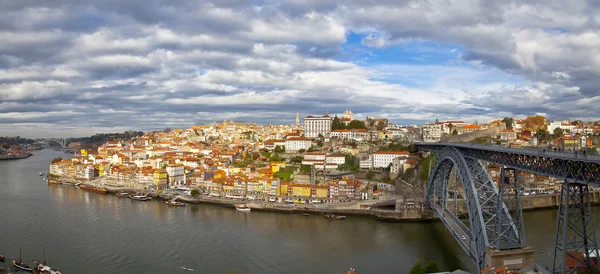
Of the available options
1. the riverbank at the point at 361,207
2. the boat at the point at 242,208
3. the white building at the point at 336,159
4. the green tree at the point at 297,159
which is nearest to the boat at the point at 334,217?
the riverbank at the point at 361,207

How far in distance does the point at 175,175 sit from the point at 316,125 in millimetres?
13172

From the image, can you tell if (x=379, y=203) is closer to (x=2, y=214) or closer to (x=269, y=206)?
(x=269, y=206)

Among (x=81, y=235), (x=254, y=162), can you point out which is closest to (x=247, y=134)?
(x=254, y=162)

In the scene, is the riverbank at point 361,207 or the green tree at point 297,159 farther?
the green tree at point 297,159

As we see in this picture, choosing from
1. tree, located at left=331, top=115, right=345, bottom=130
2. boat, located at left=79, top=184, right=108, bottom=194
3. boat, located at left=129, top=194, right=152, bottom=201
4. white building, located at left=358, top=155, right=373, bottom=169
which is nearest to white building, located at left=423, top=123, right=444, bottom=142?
tree, located at left=331, top=115, right=345, bottom=130

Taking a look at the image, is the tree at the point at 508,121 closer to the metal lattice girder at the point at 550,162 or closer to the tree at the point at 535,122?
the tree at the point at 535,122

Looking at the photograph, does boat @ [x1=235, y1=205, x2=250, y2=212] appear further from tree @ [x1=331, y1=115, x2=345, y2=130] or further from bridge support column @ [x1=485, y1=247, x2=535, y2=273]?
tree @ [x1=331, y1=115, x2=345, y2=130]

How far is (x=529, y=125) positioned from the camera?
2745 centimetres

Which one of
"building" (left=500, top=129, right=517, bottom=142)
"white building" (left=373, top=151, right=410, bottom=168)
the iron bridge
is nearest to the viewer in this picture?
the iron bridge

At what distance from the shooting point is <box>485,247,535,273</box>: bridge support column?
662 cm

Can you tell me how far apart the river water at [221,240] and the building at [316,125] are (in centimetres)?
1702

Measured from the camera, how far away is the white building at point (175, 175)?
20.8m

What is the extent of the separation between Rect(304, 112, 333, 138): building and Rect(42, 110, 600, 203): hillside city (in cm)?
7

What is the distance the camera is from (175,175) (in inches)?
830
